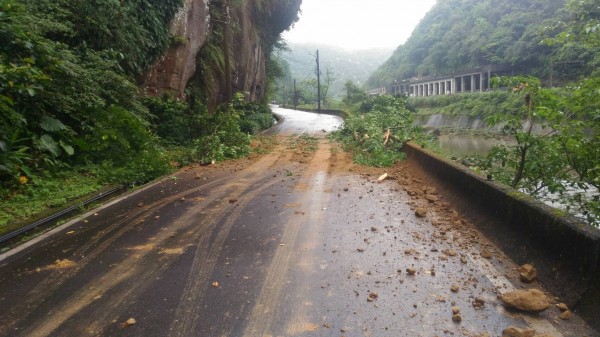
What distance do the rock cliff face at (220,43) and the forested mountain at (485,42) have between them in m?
22.7

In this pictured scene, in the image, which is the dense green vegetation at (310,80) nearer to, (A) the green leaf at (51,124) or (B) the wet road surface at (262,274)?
(A) the green leaf at (51,124)

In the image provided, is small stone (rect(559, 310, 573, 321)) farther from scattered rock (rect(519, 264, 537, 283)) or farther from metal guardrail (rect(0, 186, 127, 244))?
metal guardrail (rect(0, 186, 127, 244))

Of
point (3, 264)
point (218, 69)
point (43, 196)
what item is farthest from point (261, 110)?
point (3, 264)

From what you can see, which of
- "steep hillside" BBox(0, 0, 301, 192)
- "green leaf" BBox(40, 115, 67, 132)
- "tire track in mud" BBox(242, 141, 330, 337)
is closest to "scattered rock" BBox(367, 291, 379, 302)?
"tire track in mud" BBox(242, 141, 330, 337)

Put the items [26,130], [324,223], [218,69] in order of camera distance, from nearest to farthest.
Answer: [324,223] < [26,130] < [218,69]

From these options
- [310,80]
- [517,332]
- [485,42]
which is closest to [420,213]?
[517,332]

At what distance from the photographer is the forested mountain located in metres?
43.8

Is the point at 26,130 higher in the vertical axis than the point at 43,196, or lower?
higher

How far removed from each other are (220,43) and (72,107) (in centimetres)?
1339

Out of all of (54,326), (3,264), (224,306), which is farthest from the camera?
(3,264)

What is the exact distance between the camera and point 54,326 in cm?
294

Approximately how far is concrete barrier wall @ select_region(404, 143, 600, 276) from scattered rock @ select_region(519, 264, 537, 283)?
0.74 feet

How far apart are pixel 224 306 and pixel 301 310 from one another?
0.67 metres

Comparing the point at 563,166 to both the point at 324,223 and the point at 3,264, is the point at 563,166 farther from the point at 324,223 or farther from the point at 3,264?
the point at 3,264
